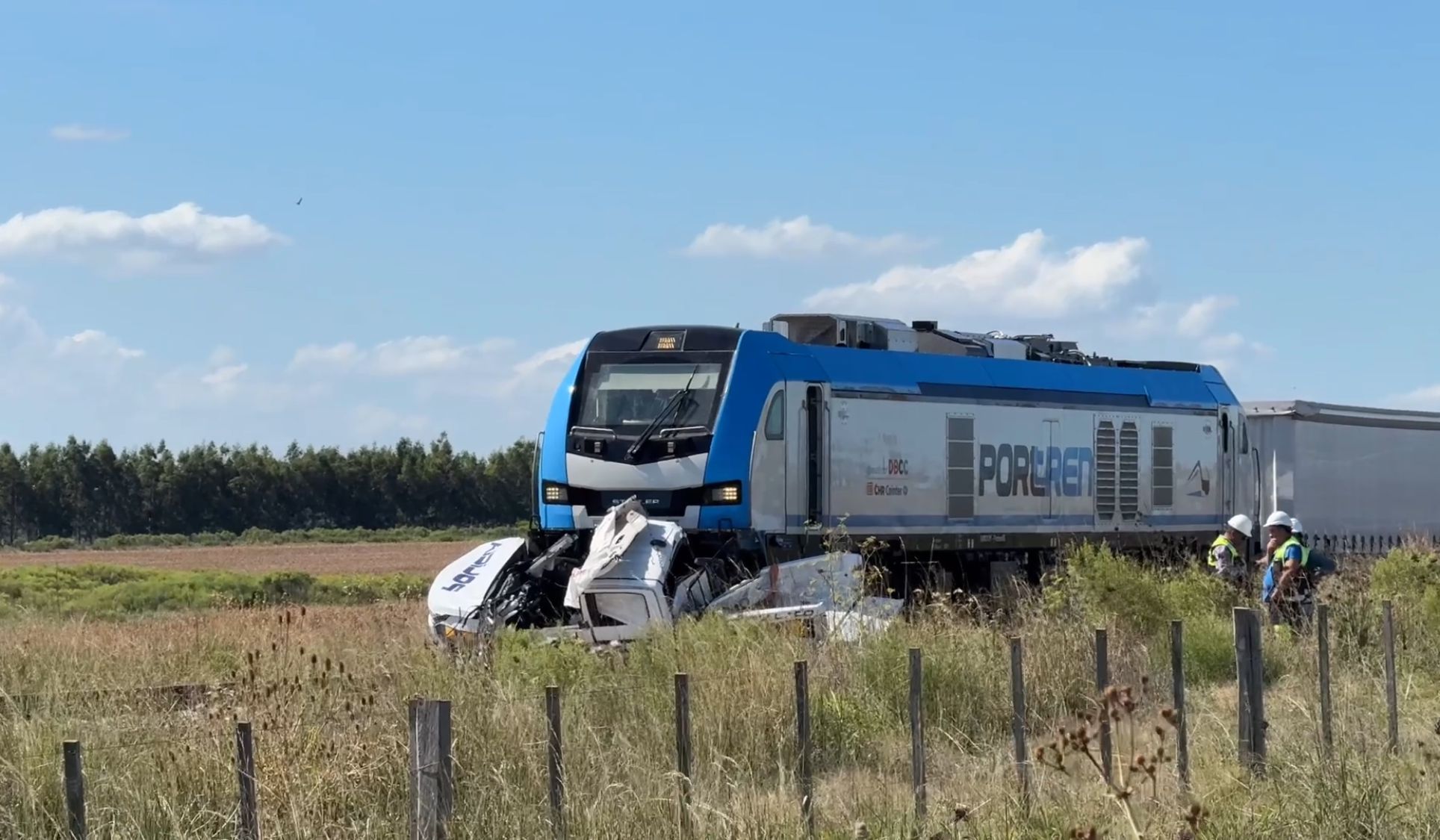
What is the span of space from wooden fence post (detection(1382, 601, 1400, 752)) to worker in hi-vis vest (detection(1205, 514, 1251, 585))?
4929mm

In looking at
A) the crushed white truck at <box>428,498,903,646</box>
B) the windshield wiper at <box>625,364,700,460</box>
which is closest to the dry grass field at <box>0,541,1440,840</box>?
the crushed white truck at <box>428,498,903,646</box>

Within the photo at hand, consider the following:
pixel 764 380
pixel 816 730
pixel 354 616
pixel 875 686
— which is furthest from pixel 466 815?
pixel 354 616

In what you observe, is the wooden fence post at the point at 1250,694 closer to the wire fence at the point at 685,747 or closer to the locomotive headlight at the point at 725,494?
the wire fence at the point at 685,747

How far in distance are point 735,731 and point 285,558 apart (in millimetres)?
55867

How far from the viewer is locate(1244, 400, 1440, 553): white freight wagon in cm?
2759

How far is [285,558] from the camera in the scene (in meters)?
64.2

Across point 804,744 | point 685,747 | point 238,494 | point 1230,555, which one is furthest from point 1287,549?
point 238,494

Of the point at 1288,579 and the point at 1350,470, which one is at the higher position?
the point at 1350,470

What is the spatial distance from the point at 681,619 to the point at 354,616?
686 cm

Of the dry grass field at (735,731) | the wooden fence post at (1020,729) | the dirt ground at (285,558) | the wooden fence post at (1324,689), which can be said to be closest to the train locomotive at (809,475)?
the dry grass field at (735,731)

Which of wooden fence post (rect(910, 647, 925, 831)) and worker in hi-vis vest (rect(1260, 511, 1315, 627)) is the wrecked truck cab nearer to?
worker in hi-vis vest (rect(1260, 511, 1315, 627))

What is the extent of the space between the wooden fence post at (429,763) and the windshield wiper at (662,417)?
10.8 metres

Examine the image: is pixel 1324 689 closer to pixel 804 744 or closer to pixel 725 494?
pixel 804 744

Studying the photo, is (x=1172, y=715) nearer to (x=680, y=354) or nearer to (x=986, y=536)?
(x=680, y=354)
